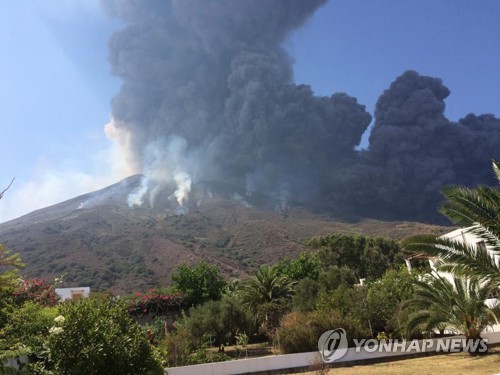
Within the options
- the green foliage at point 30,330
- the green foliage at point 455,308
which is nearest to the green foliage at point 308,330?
the green foliage at point 455,308

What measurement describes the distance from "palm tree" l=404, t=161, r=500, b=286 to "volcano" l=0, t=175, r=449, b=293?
6128 centimetres

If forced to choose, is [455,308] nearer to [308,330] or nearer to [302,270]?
[308,330]

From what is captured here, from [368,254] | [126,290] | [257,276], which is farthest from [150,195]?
[257,276]

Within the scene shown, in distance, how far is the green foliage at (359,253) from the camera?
57062 millimetres

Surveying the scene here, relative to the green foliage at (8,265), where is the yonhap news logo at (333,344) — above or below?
below

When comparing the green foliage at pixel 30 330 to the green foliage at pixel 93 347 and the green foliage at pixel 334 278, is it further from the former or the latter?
the green foliage at pixel 334 278

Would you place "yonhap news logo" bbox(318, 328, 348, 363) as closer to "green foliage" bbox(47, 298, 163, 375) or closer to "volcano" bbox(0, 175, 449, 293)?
"green foliage" bbox(47, 298, 163, 375)

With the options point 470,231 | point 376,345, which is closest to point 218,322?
point 376,345

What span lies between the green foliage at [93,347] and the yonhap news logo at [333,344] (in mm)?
11028

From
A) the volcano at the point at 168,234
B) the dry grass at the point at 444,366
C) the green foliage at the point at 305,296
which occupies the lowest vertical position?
the dry grass at the point at 444,366

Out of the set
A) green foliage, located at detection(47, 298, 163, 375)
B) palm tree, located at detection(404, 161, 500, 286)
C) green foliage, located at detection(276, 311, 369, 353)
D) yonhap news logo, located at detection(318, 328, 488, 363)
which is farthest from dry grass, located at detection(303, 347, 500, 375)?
green foliage, located at detection(47, 298, 163, 375)

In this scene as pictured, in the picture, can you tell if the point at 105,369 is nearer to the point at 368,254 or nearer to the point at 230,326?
the point at 230,326

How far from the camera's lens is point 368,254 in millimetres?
58062

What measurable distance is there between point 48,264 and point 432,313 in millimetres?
87803
